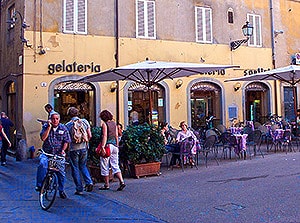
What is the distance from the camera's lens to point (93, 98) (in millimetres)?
14680

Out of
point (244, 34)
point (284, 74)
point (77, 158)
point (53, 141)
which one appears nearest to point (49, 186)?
point (53, 141)

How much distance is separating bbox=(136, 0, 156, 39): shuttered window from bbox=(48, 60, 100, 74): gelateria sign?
88.2 inches

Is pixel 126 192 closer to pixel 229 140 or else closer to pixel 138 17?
pixel 229 140

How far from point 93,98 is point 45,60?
2243 millimetres

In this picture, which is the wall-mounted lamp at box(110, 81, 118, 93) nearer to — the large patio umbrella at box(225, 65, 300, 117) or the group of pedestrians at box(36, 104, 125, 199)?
the large patio umbrella at box(225, 65, 300, 117)

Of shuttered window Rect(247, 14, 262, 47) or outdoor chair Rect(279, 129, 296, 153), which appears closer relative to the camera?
outdoor chair Rect(279, 129, 296, 153)

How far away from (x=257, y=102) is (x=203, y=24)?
4.74 metres

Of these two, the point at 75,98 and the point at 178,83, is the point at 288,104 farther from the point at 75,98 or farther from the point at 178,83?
the point at 75,98

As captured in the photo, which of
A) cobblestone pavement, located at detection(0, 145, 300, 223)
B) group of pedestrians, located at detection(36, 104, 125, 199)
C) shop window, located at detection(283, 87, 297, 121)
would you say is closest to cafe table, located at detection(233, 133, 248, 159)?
cobblestone pavement, located at detection(0, 145, 300, 223)

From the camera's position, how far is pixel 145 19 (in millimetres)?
15414

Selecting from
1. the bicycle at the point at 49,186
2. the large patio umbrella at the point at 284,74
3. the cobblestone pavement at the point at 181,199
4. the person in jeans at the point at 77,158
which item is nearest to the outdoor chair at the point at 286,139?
the large patio umbrella at the point at 284,74

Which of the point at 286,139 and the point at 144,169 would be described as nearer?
the point at 144,169

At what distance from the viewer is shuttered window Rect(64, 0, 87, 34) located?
46.3ft

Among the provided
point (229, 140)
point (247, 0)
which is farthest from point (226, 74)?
point (229, 140)
